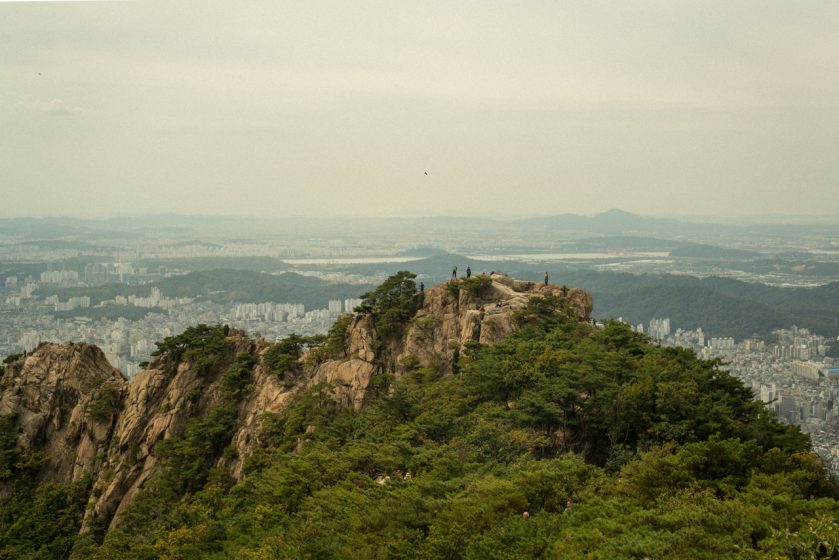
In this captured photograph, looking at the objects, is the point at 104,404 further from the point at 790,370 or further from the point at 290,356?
the point at 790,370

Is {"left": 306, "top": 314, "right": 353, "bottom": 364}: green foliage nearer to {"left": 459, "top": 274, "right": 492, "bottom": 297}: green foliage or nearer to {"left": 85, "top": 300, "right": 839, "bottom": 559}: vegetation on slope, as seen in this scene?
{"left": 85, "top": 300, "right": 839, "bottom": 559}: vegetation on slope

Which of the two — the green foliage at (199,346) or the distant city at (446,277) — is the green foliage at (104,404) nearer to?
the green foliage at (199,346)

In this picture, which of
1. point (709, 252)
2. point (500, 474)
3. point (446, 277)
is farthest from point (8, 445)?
point (709, 252)

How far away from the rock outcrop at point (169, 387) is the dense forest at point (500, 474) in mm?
688

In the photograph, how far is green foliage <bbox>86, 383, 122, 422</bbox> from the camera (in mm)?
26469

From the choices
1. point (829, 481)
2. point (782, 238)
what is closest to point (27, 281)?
point (829, 481)

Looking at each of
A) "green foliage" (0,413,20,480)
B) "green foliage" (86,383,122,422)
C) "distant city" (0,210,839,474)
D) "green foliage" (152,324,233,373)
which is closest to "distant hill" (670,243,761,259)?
"distant city" (0,210,839,474)

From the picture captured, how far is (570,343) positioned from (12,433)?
19.3 metres

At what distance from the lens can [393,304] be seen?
26.2 m

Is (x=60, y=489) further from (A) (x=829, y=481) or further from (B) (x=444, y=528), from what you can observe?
(A) (x=829, y=481)

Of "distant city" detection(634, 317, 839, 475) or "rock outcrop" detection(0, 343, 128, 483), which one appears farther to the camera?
"distant city" detection(634, 317, 839, 475)

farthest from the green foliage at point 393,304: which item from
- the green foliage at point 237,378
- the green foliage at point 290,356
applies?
the green foliage at point 237,378

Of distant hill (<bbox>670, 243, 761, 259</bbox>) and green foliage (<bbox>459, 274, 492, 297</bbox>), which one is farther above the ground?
green foliage (<bbox>459, 274, 492, 297</bbox>)

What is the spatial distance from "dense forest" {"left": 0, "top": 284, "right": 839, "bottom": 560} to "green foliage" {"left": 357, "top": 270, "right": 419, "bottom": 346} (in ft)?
7.07
